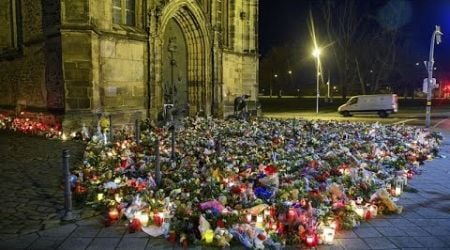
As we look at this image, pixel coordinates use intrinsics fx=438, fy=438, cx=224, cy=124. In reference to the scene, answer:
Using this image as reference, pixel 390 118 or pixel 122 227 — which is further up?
pixel 390 118

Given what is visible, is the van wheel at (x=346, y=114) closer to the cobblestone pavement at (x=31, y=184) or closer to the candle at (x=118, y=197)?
the cobblestone pavement at (x=31, y=184)

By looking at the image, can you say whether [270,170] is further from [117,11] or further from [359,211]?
[117,11]

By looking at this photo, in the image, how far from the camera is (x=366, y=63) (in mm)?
51281

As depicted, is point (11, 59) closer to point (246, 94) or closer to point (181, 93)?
point (181, 93)

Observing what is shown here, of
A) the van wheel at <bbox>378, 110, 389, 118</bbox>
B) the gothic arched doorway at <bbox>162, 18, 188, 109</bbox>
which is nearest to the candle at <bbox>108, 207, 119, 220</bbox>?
the gothic arched doorway at <bbox>162, 18, 188, 109</bbox>

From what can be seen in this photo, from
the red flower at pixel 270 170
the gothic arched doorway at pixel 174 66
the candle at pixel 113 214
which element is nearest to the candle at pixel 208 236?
the candle at pixel 113 214

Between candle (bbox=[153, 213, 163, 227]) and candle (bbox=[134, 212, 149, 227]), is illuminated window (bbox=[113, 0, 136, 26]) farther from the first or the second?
candle (bbox=[153, 213, 163, 227])

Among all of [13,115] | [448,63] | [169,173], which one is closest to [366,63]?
[448,63]

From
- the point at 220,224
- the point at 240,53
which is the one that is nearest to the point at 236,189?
the point at 220,224

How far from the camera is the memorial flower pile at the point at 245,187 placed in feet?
18.0

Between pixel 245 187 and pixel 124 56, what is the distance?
9893 millimetres

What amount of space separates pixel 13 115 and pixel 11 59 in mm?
2443

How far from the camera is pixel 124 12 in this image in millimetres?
15984

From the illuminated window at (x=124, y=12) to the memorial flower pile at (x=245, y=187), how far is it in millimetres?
5891
